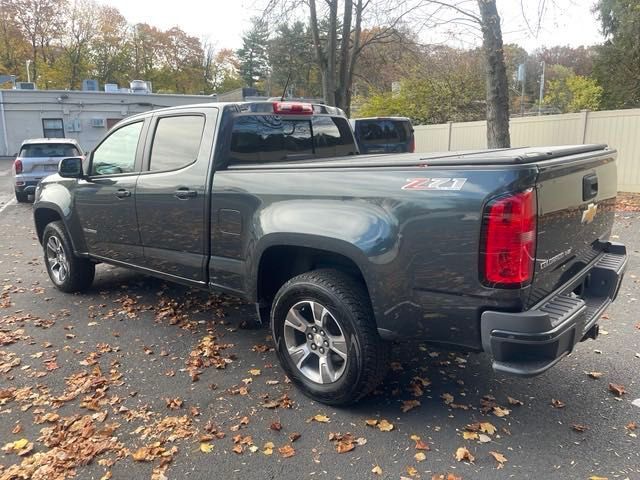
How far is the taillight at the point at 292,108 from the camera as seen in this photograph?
4.38 metres

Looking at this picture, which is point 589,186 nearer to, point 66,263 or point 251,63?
point 66,263

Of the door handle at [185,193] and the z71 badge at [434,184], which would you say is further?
the door handle at [185,193]

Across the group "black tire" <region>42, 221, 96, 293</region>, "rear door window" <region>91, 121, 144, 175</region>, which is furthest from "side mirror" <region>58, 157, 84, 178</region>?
"black tire" <region>42, 221, 96, 293</region>

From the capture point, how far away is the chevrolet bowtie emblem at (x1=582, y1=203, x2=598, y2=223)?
310cm

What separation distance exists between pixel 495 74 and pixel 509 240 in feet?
31.6

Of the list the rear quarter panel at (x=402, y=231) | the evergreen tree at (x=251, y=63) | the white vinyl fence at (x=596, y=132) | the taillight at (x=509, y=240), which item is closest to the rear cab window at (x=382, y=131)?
the white vinyl fence at (x=596, y=132)

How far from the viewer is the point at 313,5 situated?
18.0m

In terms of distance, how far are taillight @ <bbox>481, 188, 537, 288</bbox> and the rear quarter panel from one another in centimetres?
5

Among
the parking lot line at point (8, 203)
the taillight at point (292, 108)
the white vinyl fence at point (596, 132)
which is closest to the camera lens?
the taillight at point (292, 108)

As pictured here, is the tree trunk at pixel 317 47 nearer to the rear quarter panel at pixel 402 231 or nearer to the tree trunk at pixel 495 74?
the tree trunk at pixel 495 74

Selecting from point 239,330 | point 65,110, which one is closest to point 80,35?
point 65,110

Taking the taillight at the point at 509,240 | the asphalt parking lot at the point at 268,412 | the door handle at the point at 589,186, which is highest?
the door handle at the point at 589,186

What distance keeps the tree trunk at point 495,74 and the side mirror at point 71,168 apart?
8.79m

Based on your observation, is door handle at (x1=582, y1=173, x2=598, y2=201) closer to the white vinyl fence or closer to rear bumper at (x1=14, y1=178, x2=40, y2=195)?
the white vinyl fence
